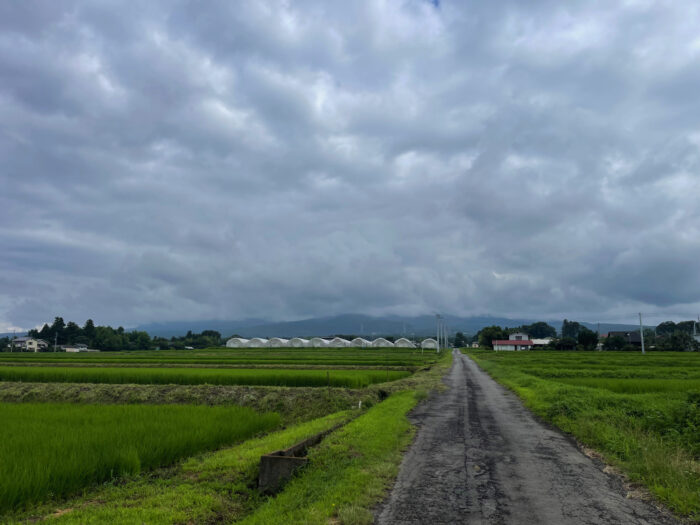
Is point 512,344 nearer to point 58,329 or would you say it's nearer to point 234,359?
point 234,359

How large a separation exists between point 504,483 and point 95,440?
1006 cm

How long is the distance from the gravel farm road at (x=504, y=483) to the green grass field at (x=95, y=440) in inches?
244

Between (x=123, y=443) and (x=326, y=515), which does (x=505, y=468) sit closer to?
(x=326, y=515)

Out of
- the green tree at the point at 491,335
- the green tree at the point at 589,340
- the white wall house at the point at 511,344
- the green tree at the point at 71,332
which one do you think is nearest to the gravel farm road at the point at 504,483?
the green tree at the point at 589,340

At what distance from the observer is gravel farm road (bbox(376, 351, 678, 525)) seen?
726cm

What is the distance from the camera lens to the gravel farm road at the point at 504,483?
7258 millimetres

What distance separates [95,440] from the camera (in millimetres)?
11266

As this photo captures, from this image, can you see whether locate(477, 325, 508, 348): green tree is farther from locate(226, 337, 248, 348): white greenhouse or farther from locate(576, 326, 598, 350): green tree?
locate(226, 337, 248, 348): white greenhouse

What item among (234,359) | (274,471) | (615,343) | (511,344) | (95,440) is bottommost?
(511,344)

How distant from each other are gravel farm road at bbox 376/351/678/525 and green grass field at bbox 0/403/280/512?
6.21 metres

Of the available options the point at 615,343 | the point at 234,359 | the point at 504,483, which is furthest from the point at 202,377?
the point at 615,343

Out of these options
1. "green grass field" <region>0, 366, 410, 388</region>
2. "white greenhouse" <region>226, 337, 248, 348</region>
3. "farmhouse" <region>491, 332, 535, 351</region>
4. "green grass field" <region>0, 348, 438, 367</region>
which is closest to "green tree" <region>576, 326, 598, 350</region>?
"farmhouse" <region>491, 332, 535, 351</region>

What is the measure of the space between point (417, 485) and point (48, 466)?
7648mm

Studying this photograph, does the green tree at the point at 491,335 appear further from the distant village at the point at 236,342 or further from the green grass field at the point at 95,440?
the green grass field at the point at 95,440
